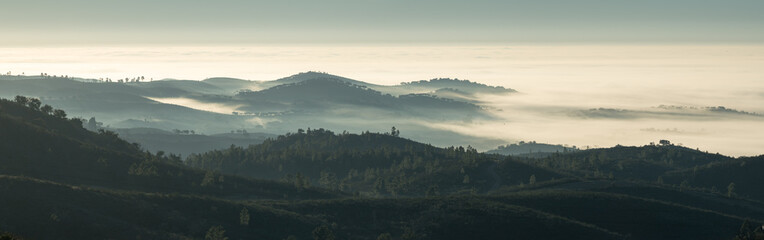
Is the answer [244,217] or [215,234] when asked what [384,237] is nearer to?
[244,217]

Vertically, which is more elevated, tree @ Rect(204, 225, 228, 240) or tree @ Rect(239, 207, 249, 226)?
tree @ Rect(239, 207, 249, 226)

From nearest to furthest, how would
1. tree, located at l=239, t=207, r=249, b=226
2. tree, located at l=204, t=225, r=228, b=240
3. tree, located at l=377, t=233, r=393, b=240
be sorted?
1. tree, located at l=204, t=225, r=228, b=240
2. tree, located at l=239, t=207, r=249, b=226
3. tree, located at l=377, t=233, r=393, b=240

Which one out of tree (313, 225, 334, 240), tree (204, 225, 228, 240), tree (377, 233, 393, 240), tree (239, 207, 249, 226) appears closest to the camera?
tree (204, 225, 228, 240)

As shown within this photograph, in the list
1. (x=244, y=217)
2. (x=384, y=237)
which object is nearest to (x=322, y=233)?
(x=384, y=237)

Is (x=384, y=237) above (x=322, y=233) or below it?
below

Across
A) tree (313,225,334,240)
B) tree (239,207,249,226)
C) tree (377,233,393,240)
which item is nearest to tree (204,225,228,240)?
tree (239,207,249,226)

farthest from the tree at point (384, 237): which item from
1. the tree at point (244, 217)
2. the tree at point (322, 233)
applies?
the tree at point (244, 217)

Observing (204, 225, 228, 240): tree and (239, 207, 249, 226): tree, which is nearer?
(204, 225, 228, 240): tree

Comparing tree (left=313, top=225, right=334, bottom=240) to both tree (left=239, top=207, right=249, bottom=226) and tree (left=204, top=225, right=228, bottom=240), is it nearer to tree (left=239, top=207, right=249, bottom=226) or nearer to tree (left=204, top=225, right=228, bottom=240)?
tree (left=239, top=207, right=249, bottom=226)

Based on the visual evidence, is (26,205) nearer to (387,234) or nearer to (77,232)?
(77,232)

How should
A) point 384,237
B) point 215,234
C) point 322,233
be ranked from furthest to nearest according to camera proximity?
point 384,237 < point 322,233 < point 215,234

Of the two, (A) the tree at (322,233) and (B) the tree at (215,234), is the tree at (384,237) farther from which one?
(B) the tree at (215,234)

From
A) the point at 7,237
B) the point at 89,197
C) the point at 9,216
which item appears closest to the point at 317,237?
the point at 89,197
